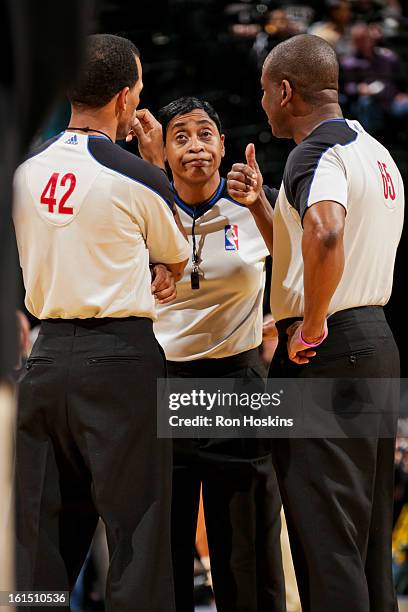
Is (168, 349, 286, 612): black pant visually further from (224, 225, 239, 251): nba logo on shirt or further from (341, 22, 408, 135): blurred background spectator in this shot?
(341, 22, 408, 135): blurred background spectator

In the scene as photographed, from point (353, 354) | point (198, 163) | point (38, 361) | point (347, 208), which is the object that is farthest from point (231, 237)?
point (38, 361)

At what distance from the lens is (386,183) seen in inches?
127

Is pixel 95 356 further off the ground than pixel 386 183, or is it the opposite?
pixel 386 183

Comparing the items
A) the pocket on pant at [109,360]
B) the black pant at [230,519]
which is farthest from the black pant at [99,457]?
the black pant at [230,519]

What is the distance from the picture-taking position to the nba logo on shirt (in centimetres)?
365

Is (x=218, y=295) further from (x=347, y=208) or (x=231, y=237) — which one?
(x=347, y=208)

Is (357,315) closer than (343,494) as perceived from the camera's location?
No

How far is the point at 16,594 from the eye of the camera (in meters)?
2.86

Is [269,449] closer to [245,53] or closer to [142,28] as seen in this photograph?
[245,53]

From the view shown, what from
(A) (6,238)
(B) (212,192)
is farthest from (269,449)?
(A) (6,238)

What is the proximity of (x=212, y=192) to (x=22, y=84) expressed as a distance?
248 cm

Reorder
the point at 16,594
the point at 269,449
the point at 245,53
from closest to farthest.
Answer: the point at 16,594 < the point at 269,449 < the point at 245,53

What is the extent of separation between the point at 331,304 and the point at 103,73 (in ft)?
3.47

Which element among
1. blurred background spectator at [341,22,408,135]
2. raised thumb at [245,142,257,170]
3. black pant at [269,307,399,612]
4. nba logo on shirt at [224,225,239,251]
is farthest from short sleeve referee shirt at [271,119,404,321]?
blurred background spectator at [341,22,408,135]
